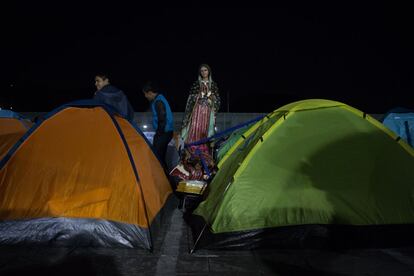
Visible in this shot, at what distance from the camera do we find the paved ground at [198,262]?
3.59 meters

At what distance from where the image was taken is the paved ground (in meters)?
3.59

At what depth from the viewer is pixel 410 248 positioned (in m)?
4.29

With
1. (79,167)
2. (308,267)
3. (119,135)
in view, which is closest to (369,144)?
(308,267)

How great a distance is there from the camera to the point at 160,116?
23.1 feet

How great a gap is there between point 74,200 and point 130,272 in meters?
1.29

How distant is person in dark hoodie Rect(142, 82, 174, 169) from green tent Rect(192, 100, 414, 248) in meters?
2.49

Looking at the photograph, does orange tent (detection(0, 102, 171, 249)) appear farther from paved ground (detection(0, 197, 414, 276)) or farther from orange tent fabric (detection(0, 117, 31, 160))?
orange tent fabric (detection(0, 117, 31, 160))

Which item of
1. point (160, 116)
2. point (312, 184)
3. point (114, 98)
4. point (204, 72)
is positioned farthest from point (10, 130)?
point (312, 184)

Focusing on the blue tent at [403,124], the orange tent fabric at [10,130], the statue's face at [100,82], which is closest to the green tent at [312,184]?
the statue's face at [100,82]

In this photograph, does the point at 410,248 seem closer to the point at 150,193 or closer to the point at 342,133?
the point at 342,133

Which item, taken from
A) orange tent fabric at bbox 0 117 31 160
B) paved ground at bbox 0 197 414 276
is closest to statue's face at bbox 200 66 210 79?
orange tent fabric at bbox 0 117 31 160

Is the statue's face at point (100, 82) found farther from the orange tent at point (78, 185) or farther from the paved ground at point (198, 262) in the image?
the paved ground at point (198, 262)

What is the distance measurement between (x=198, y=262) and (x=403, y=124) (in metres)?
8.44

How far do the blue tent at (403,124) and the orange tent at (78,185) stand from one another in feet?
25.5
